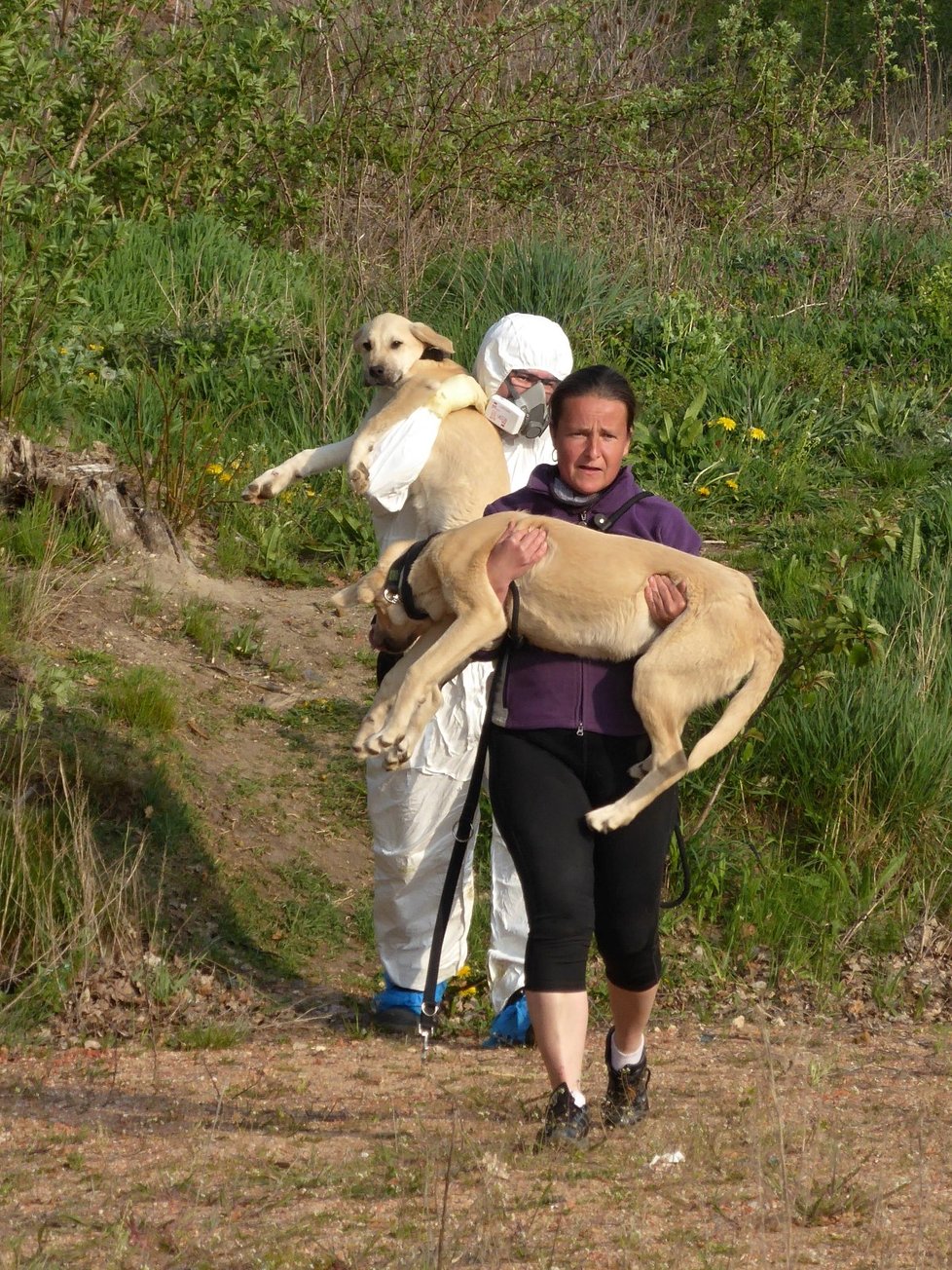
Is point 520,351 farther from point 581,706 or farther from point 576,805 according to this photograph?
point 576,805

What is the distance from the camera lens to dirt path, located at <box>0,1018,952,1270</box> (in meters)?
2.86

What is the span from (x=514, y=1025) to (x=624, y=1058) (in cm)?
114

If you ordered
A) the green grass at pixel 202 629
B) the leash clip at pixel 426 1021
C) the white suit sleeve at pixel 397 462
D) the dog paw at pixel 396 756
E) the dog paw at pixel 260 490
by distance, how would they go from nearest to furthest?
the dog paw at pixel 396 756, the leash clip at pixel 426 1021, the dog paw at pixel 260 490, the white suit sleeve at pixel 397 462, the green grass at pixel 202 629

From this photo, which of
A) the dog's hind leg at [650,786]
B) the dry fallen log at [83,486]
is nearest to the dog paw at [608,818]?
the dog's hind leg at [650,786]

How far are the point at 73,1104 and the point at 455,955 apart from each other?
128 centimetres

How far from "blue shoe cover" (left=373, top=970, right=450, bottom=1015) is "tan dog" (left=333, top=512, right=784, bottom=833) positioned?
1581 millimetres

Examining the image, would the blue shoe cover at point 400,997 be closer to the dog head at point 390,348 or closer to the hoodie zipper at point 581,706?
the hoodie zipper at point 581,706

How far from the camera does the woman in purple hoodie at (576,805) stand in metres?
3.27

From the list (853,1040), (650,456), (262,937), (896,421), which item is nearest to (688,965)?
(853,1040)

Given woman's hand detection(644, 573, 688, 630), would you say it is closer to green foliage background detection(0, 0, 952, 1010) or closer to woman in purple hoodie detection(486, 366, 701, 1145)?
woman in purple hoodie detection(486, 366, 701, 1145)

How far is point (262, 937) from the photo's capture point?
5457 millimetres

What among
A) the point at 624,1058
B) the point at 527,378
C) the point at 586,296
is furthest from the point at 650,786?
the point at 586,296

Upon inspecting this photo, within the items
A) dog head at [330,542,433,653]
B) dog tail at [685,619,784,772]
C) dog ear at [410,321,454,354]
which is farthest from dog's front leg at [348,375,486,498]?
dog tail at [685,619,784,772]

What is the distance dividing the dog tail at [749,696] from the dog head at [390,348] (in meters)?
1.82
